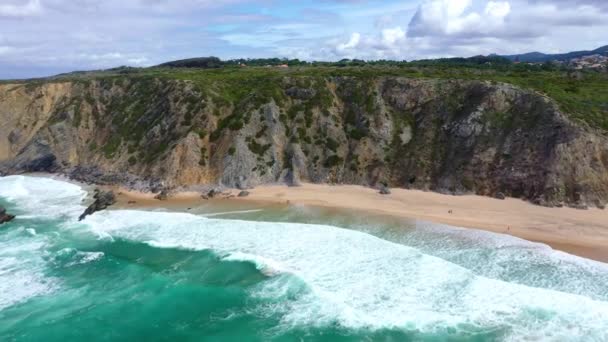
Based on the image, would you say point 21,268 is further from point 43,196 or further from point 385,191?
point 385,191

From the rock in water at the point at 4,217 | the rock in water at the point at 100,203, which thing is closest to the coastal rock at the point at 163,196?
the rock in water at the point at 100,203

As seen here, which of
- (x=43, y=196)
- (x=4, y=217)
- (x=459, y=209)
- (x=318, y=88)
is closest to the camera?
(x=459, y=209)

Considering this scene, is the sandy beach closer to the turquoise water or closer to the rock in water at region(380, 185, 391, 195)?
the rock in water at region(380, 185, 391, 195)

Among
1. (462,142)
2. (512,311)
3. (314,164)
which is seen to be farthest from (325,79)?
(512,311)

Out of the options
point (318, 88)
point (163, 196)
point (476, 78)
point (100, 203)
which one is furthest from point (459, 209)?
point (100, 203)

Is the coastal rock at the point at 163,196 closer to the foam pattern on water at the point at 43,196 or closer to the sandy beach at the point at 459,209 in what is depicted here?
the sandy beach at the point at 459,209

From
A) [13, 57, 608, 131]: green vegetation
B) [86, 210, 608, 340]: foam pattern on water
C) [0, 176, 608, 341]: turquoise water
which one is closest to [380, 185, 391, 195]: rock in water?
[0, 176, 608, 341]: turquoise water
